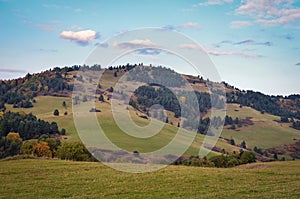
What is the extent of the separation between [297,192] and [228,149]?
6244 inches

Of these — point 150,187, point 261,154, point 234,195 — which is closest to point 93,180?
point 150,187

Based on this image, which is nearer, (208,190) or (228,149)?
(208,190)

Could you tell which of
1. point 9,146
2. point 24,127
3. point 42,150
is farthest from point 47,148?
point 24,127

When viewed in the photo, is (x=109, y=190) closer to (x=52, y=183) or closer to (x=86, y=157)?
(x=52, y=183)

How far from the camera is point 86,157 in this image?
2657 inches

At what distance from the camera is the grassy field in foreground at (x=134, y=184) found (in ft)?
79.5

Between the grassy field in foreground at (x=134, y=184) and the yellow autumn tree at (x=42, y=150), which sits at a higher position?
the grassy field in foreground at (x=134, y=184)

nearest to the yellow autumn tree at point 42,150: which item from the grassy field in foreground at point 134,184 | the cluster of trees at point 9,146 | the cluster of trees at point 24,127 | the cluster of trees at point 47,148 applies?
the cluster of trees at point 47,148

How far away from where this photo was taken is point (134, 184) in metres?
29.2

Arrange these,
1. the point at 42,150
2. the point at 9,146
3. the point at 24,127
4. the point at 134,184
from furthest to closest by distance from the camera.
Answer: the point at 24,127 < the point at 9,146 < the point at 42,150 < the point at 134,184

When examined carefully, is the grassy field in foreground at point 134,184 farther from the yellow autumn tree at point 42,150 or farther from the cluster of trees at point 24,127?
the cluster of trees at point 24,127

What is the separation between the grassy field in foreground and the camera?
2423 cm

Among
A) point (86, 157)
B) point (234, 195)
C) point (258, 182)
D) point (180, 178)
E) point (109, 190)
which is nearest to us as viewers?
point (234, 195)

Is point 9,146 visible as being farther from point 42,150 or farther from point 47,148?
point 42,150
